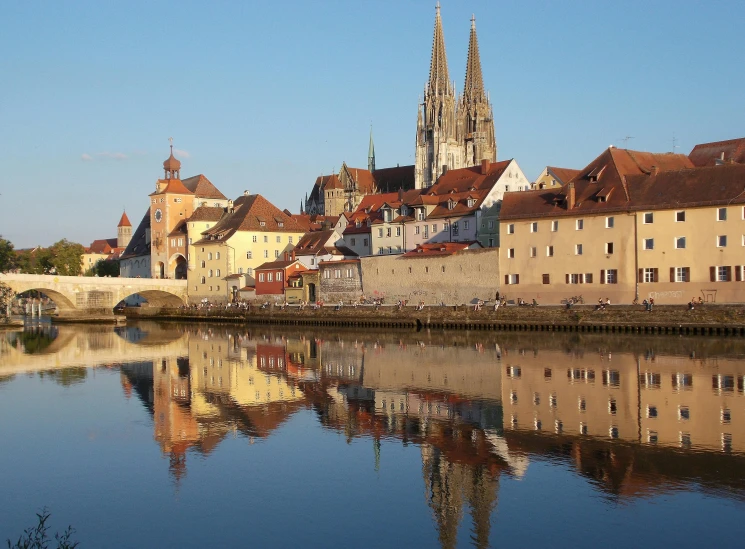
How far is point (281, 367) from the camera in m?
36.9

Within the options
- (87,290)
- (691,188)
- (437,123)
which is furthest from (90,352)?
(437,123)

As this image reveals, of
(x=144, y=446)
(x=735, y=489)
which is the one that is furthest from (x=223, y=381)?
(x=735, y=489)

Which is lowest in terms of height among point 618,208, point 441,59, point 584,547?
point 584,547

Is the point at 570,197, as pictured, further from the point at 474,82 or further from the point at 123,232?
the point at 123,232

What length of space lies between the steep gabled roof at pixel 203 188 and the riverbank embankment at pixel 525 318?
76.6ft

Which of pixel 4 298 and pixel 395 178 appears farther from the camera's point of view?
pixel 395 178

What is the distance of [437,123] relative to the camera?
119375mm

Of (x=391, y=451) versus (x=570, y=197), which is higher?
(x=570, y=197)

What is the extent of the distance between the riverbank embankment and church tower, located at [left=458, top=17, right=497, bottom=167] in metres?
61.4

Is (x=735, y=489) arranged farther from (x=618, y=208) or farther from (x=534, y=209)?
(x=534, y=209)

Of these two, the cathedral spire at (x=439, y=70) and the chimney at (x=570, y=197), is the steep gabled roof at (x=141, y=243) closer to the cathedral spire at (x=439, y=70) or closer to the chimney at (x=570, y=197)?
the cathedral spire at (x=439, y=70)

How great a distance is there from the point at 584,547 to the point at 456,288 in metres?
43.2

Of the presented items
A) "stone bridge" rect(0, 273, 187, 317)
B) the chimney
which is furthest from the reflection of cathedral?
"stone bridge" rect(0, 273, 187, 317)

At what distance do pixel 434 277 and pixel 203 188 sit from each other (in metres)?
39.6
